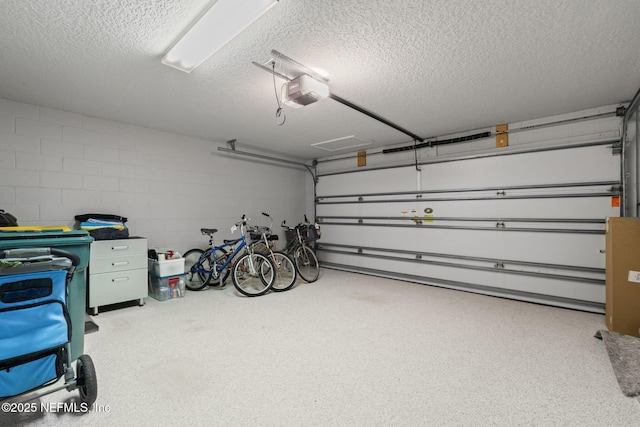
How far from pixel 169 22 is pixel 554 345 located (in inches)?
152

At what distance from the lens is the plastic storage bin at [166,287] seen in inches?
141

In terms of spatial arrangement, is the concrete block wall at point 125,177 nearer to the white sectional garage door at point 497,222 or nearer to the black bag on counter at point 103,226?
the black bag on counter at point 103,226

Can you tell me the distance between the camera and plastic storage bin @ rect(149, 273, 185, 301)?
3576mm

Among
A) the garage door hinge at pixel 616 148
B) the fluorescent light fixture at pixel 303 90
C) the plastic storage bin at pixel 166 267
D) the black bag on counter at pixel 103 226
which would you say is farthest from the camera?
the plastic storage bin at pixel 166 267

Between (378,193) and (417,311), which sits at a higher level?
(378,193)

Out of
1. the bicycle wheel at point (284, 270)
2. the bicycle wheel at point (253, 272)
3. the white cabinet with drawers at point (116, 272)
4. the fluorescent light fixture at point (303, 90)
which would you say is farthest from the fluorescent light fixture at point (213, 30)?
the bicycle wheel at point (284, 270)

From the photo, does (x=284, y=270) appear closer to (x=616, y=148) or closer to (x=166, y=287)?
(x=166, y=287)

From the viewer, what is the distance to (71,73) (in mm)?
2400

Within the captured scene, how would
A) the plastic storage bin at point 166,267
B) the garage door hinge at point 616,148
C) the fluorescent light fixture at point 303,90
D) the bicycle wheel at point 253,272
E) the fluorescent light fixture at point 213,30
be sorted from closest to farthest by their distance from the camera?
the fluorescent light fixture at point 213,30 < the fluorescent light fixture at point 303,90 < the garage door hinge at point 616,148 < the plastic storage bin at point 166,267 < the bicycle wheel at point 253,272

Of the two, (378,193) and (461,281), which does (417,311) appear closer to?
(461,281)

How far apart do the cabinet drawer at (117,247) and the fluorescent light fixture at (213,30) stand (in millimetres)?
2191

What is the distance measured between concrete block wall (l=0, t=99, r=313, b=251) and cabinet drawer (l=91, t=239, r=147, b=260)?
0.59m

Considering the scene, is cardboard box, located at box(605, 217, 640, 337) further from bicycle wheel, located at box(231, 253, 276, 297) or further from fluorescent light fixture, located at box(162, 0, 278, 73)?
bicycle wheel, located at box(231, 253, 276, 297)

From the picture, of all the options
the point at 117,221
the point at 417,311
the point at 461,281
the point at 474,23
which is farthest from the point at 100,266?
the point at 461,281
